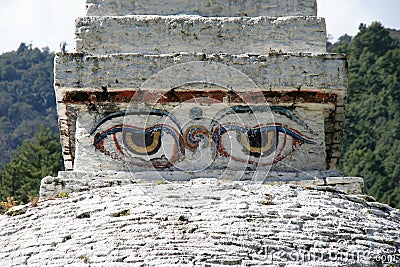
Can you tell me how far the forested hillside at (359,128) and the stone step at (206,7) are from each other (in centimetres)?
1416

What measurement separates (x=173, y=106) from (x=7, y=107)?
60.2 metres

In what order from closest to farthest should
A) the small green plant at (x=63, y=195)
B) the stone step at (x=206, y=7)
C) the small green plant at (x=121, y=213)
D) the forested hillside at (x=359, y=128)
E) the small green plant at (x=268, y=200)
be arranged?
the small green plant at (x=121, y=213) < the small green plant at (x=268, y=200) < the small green plant at (x=63, y=195) < the stone step at (x=206, y=7) < the forested hillside at (x=359, y=128)

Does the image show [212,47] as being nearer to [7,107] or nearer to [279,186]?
[279,186]

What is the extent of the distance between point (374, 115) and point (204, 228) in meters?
31.5

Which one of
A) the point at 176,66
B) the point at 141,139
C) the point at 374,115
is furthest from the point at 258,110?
the point at 374,115

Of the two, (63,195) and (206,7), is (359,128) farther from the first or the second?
(63,195)

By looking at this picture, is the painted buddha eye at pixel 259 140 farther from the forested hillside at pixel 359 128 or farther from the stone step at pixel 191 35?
the forested hillside at pixel 359 128

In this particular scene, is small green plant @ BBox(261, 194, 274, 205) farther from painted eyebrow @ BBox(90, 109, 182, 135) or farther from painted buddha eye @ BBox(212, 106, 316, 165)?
painted eyebrow @ BBox(90, 109, 182, 135)

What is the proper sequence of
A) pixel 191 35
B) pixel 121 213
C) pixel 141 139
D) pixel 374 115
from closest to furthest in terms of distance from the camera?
pixel 121 213
pixel 141 139
pixel 191 35
pixel 374 115

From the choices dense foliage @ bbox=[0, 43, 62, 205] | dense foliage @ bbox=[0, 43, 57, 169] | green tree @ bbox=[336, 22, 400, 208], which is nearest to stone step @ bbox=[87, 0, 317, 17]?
green tree @ bbox=[336, 22, 400, 208]

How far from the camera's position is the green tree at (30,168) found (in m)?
24.8

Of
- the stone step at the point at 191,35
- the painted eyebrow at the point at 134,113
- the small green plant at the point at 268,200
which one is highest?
the stone step at the point at 191,35

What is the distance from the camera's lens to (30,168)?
2709 cm

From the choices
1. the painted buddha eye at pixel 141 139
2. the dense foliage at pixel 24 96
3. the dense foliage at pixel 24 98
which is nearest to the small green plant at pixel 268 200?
the painted buddha eye at pixel 141 139
